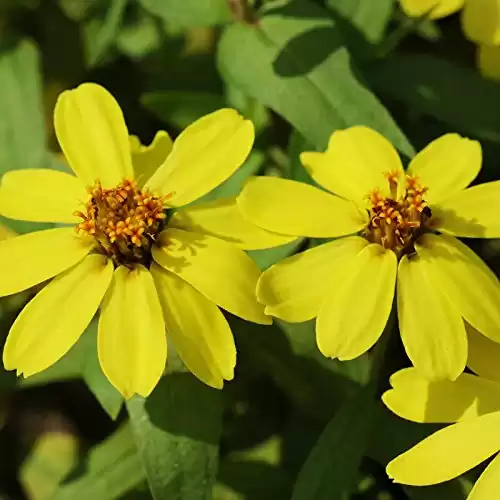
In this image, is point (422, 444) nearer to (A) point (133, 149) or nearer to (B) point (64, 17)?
(A) point (133, 149)

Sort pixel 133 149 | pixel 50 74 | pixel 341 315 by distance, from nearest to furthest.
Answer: pixel 341 315 → pixel 133 149 → pixel 50 74

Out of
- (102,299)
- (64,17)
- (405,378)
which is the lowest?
(405,378)

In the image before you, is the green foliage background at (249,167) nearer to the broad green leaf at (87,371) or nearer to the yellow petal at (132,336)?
the broad green leaf at (87,371)

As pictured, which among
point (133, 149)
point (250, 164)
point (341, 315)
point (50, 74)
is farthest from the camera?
point (50, 74)

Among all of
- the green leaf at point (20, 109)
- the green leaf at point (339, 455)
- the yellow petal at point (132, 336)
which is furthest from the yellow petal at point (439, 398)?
the green leaf at point (20, 109)

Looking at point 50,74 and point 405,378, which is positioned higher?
point 50,74

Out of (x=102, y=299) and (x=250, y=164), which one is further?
(x=250, y=164)

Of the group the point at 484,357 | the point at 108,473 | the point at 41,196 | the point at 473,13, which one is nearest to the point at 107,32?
the point at 41,196

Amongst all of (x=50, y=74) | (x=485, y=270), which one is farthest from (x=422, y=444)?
(x=50, y=74)

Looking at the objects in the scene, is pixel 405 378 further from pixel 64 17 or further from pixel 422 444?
pixel 64 17

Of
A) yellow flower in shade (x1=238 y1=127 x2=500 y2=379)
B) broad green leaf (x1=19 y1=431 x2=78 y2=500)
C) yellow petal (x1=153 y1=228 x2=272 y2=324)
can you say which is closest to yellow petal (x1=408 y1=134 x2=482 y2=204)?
yellow flower in shade (x1=238 y1=127 x2=500 y2=379)
